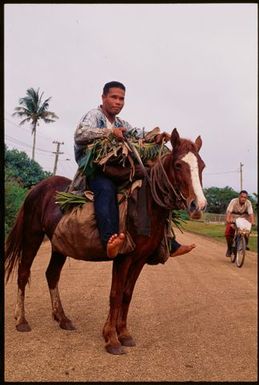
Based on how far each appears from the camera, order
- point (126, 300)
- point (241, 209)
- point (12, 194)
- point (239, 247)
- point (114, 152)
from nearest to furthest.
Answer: point (114, 152), point (126, 300), point (241, 209), point (12, 194), point (239, 247)

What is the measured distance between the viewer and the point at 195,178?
390 centimetres

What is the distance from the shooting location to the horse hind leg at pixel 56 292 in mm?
5320

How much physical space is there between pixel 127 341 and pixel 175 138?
2.13 meters

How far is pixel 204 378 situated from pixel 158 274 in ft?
19.7

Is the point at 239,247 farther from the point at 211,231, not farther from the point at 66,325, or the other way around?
the point at 211,231

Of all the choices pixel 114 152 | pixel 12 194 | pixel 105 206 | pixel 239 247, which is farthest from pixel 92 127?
pixel 239 247

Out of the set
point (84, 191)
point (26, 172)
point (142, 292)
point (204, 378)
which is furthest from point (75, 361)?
point (26, 172)

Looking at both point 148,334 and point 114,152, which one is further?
point 148,334

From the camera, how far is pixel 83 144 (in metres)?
4.71

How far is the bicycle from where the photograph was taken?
10.2 m

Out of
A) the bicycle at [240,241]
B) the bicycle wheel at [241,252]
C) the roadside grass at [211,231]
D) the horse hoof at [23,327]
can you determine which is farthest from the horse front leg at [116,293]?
the roadside grass at [211,231]

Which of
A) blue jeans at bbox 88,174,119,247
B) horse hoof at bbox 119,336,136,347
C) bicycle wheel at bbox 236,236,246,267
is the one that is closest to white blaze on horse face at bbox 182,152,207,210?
blue jeans at bbox 88,174,119,247

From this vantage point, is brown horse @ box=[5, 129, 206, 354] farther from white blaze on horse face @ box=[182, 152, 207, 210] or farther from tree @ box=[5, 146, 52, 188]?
tree @ box=[5, 146, 52, 188]

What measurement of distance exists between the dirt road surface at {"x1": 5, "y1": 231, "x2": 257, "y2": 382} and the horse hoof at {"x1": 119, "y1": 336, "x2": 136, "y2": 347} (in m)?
0.06
